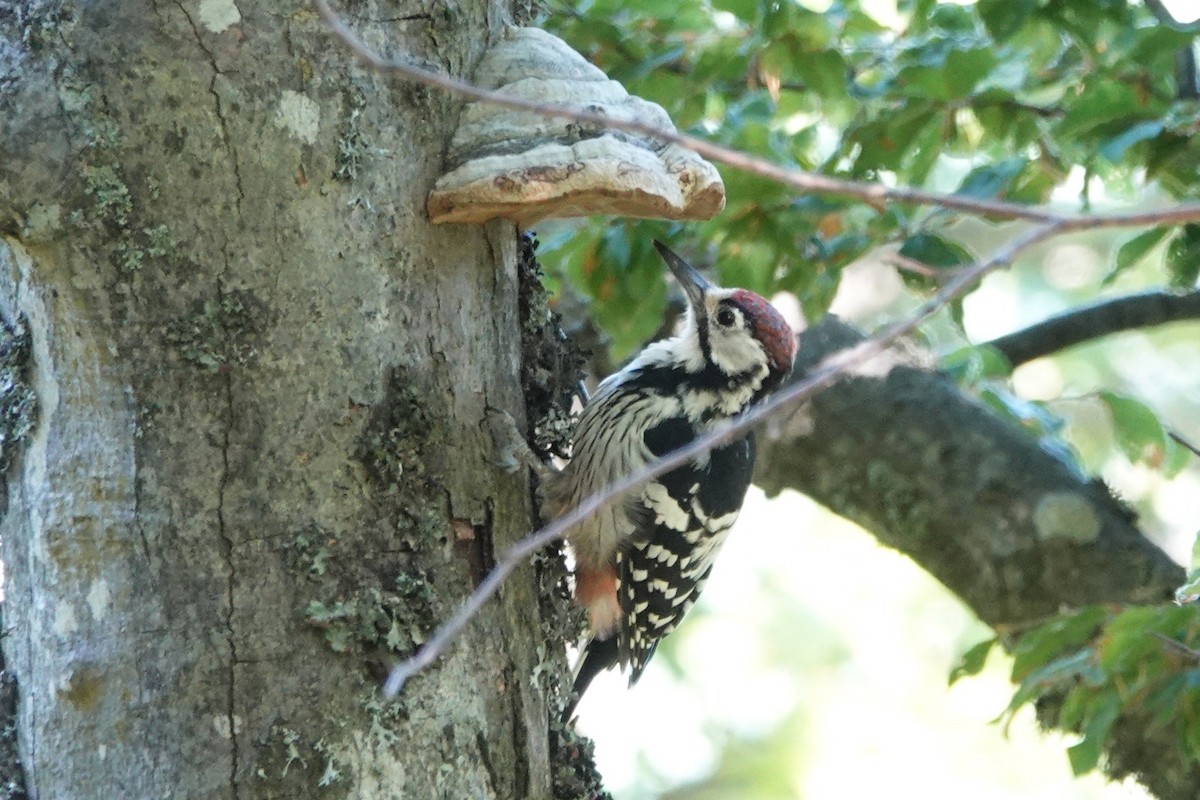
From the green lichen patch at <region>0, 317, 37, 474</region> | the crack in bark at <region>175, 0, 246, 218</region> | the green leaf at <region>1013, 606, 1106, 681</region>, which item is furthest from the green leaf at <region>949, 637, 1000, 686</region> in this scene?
the green lichen patch at <region>0, 317, 37, 474</region>

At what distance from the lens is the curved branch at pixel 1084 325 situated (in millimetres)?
4453

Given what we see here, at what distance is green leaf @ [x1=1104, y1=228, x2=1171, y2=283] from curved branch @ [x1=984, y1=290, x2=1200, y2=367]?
1411 mm

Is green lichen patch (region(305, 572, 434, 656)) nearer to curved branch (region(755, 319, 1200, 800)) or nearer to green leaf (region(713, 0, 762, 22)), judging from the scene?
green leaf (region(713, 0, 762, 22))

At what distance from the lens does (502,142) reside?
246cm

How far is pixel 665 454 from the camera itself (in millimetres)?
3709

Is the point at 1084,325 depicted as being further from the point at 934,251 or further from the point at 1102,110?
the point at 1102,110

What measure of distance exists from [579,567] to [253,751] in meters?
1.80

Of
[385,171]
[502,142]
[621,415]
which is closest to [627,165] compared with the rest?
[502,142]

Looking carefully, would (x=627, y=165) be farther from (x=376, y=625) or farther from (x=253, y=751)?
(x=253, y=751)

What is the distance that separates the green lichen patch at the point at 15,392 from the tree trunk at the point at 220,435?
0.01 m

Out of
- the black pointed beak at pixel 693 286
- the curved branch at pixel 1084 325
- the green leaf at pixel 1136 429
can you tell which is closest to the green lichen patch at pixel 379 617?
the black pointed beak at pixel 693 286

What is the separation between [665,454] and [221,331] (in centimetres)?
178

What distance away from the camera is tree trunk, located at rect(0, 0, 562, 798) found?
2.05 metres

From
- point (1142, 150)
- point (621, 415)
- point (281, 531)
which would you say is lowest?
point (281, 531)
